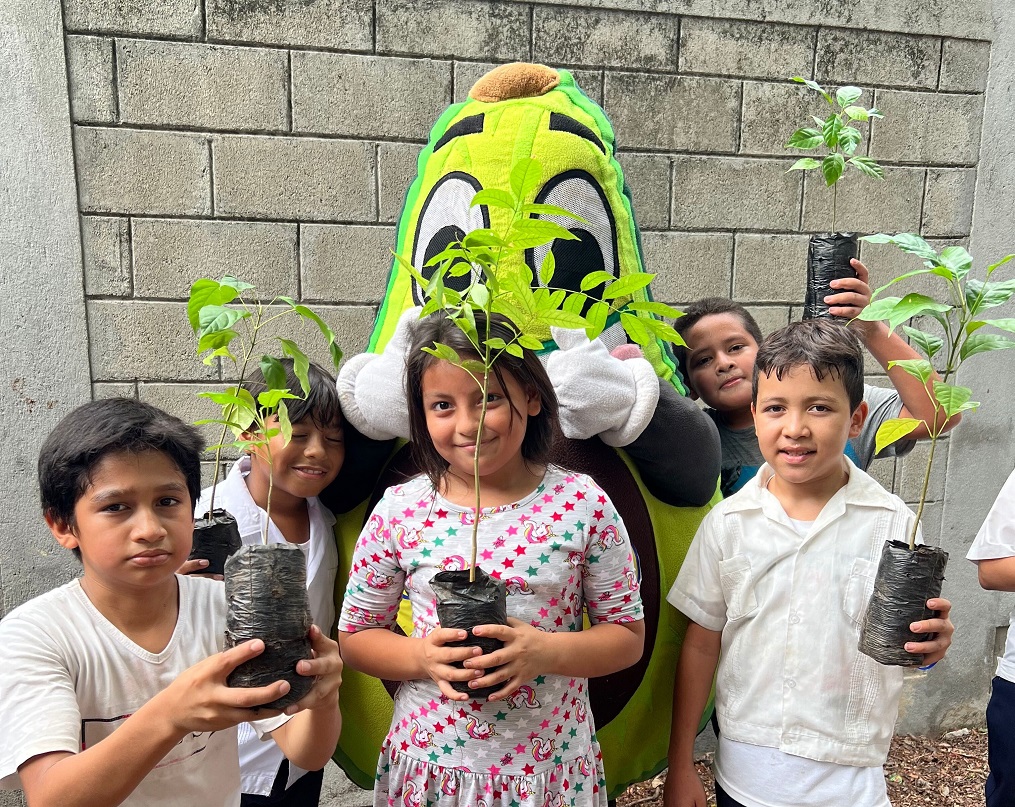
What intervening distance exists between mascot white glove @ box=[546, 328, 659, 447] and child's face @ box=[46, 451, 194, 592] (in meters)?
0.76

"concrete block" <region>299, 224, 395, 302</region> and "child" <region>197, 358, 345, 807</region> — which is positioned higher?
"concrete block" <region>299, 224, 395, 302</region>

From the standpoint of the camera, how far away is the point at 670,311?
1.37m

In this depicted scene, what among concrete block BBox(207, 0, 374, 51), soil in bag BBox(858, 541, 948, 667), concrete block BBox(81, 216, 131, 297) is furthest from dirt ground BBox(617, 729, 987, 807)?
concrete block BBox(207, 0, 374, 51)

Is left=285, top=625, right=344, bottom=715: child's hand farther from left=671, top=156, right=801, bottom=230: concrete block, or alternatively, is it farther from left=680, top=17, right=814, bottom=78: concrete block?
left=680, top=17, right=814, bottom=78: concrete block

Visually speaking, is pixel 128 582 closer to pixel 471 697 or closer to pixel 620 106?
pixel 471 697

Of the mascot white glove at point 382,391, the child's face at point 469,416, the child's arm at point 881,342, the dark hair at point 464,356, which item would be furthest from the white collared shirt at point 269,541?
the child's arm at point 881,342

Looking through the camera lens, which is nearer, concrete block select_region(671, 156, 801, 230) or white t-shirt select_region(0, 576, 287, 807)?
white t-shirt select_region(0, 576, 287, 807)

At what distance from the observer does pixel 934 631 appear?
1449 mm

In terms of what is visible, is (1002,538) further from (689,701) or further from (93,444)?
(93,444)

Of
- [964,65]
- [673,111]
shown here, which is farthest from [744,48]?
[964,65]

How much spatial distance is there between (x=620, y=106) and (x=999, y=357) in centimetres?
195

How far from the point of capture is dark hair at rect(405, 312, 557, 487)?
5.00ft

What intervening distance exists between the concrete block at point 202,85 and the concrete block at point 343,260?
0.41 meters

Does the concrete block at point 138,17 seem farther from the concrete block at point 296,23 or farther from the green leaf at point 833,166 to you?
the green leaf at point 833,166
